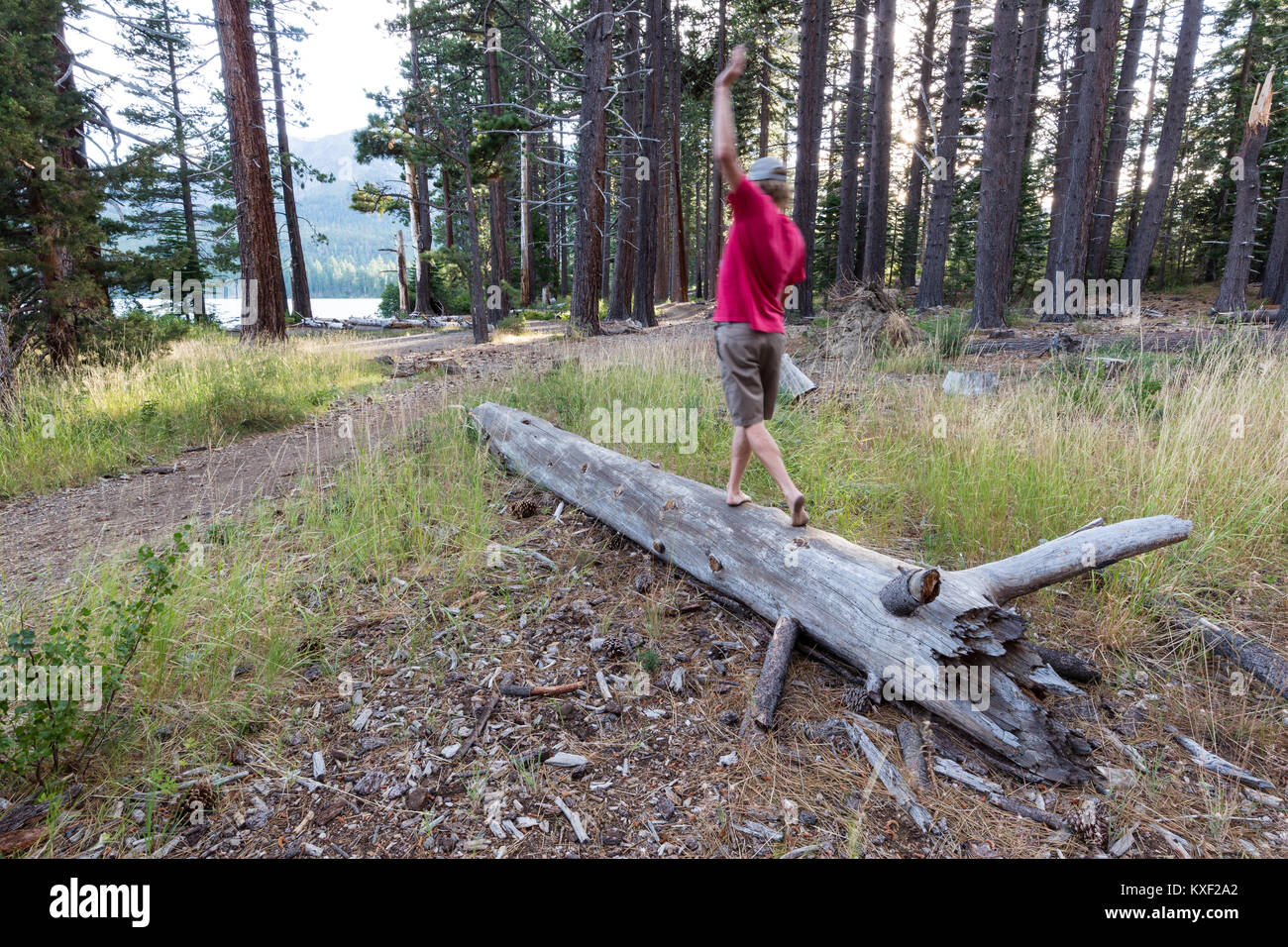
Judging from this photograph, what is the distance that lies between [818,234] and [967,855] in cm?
2672

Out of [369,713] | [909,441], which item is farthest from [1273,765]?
[369,713]

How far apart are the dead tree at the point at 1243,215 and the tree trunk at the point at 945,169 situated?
5.27 meters

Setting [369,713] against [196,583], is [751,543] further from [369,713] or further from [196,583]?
[196,583]

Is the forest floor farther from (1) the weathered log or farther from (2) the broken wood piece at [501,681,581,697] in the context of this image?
(1) the weathered log

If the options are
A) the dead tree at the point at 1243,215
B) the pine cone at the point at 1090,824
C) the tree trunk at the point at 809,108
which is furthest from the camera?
the tree trunk at the point at 809,108

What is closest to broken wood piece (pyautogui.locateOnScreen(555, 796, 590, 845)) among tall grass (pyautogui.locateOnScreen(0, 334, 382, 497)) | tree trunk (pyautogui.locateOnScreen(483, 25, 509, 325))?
tall grass (pyautogui.locateOnScreen(0, 334, 382, 497))

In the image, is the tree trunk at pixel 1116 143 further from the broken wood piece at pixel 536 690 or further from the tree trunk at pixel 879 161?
the broken wood piece at pixel 536 690

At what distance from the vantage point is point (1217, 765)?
2539mm

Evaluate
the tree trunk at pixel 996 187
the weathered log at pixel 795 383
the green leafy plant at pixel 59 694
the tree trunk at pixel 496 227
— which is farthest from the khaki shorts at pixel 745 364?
the tree trunk at pixel 496 227

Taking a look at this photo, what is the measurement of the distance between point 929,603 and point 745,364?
1572 millimetres

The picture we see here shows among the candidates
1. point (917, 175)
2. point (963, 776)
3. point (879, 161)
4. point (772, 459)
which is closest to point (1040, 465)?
point (772, 459)

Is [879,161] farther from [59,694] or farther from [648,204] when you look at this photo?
[59,694]

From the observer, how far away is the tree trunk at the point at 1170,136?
49.9 ft

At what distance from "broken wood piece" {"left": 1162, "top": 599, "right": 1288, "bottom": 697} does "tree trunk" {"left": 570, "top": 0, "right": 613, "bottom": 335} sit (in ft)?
37.4
